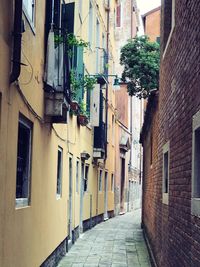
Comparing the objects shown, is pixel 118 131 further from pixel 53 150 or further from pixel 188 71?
pixel 188 71

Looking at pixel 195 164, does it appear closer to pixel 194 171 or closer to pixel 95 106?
pixel 194 171

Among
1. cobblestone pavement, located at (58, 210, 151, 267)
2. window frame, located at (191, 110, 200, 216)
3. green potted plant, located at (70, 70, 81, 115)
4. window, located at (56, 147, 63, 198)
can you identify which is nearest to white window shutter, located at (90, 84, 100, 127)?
cobblestone pavement, located at (58, 210, 151, 267)

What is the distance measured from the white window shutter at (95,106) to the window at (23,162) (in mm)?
11851

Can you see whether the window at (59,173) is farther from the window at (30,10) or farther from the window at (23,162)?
the window at (30,10)

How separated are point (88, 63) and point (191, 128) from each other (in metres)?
13.3

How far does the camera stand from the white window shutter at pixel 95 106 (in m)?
20.2

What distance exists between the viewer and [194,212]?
579cm

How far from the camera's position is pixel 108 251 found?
1517 centimetres

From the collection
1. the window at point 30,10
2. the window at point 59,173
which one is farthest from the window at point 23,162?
the window at point 59,173

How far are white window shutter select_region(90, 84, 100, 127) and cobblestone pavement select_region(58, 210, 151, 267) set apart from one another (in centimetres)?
401

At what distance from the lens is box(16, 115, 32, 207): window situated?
7836 millimetres

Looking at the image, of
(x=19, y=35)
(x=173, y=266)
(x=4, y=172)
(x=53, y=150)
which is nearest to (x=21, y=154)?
(x=4, y=172)

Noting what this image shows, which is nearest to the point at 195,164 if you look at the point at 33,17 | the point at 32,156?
the point at 32,156

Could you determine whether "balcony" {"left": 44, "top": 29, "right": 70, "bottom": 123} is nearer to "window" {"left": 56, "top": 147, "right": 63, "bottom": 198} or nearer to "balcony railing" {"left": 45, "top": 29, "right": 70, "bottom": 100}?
"balcony railing" {"left": 45, "top": 29, "right": 70, "bottom": 100}
